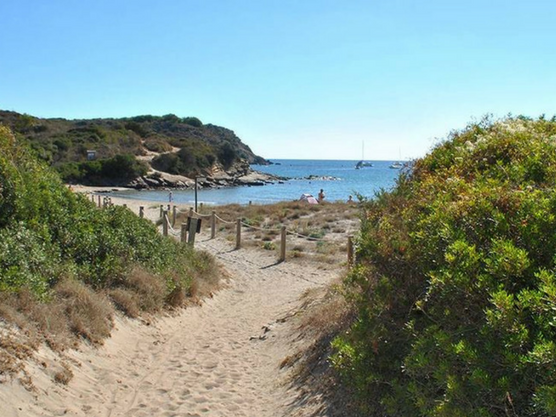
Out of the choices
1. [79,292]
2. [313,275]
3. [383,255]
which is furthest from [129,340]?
[313,275]

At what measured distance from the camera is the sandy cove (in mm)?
5590

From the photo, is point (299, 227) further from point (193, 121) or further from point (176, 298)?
point (193, 121)

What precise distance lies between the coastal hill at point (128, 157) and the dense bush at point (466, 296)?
196ft

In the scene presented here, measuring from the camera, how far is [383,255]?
15.5 feet

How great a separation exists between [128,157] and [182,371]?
64.4m

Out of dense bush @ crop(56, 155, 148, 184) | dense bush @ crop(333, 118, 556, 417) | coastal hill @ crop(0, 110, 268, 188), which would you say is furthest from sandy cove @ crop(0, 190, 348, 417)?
dense bush @ crop(56, 155, 148, 184)

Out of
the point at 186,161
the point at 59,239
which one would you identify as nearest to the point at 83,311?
the point at 59,239

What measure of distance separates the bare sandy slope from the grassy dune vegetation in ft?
1.21

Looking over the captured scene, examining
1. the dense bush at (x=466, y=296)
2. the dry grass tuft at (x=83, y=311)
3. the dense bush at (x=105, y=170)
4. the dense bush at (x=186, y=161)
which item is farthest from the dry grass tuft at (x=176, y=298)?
the dense bush at (x=186, y=161)

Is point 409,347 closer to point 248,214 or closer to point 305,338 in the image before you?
point 305,338

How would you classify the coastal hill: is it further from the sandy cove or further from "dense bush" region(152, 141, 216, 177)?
the sandy cove

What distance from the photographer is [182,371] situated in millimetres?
7434

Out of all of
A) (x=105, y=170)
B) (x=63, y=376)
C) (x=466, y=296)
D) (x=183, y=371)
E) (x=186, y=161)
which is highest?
(x=186, y=161)

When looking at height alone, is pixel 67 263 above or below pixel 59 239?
below
